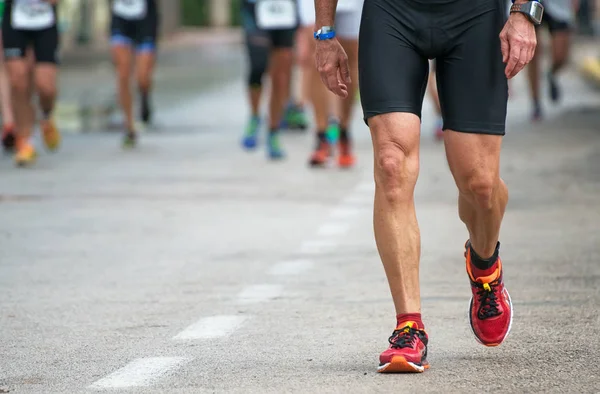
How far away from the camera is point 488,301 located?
20.3ft

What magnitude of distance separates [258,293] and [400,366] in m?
2.22

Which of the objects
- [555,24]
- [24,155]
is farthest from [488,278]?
[555,24]

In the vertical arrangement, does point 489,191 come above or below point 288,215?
above

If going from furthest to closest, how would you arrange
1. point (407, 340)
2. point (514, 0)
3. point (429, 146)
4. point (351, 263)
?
point (429, 146) → point (351, 263) → point (514, 0) → point (407, 340)

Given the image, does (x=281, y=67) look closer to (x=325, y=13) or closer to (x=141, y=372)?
(x=325, y=13)

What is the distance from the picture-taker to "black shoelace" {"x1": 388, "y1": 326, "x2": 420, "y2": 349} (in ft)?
18.7

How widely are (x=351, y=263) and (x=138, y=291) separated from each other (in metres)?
1.38

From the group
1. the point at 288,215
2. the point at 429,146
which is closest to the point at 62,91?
the point at 429,146

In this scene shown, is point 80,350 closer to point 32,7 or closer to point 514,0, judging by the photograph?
point 514,0

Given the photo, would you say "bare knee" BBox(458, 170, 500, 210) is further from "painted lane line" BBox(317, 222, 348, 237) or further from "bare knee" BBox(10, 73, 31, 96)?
"bare knee" BBox(10, 73, 31, 96)

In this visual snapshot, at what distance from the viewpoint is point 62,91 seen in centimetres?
2636

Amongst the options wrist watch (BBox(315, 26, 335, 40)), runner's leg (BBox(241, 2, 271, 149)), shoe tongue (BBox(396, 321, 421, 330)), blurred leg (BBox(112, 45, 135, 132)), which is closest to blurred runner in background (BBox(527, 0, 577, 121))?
runner's leg (BBox(241, 2, 271, 149))

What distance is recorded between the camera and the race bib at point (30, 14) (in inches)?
556

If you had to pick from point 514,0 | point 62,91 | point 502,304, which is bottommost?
point 62,91
